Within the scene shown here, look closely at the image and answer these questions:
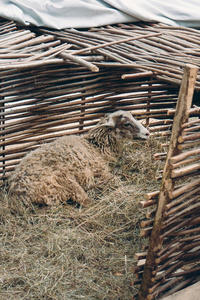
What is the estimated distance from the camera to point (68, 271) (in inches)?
120

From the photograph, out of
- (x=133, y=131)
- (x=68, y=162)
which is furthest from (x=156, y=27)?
(x=68, y=162)

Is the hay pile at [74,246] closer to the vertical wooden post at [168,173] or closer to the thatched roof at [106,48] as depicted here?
the vertical wooden post at [168,173]

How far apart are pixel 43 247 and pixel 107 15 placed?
126 inches

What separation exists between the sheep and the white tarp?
1.46 m

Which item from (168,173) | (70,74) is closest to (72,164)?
(70,74)

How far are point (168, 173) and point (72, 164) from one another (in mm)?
1866

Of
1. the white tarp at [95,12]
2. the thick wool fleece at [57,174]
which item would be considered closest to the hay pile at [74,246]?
the thick wool fleece at [57,174]

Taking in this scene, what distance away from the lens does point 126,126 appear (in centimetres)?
434

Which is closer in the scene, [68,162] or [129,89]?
[68,162]

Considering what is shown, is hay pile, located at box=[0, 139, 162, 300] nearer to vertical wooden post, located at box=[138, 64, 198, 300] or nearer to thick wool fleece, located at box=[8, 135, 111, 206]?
thick wool fleece, located at box=[8, 135, 111, 206]

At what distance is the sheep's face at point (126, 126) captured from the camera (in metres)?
4.27

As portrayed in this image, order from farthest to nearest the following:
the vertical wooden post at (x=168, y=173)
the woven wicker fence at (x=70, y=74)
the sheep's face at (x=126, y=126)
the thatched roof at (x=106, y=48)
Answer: the sheep's face at (x=126, y=126) < the woven wicker fence at (x=70, y=74) < the thatched roof at (x=106, y=48) < the vertical wooden post at (x=168, y=173)

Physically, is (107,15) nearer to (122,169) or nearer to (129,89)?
(129,89)

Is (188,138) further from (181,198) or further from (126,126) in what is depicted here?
(126,126)
